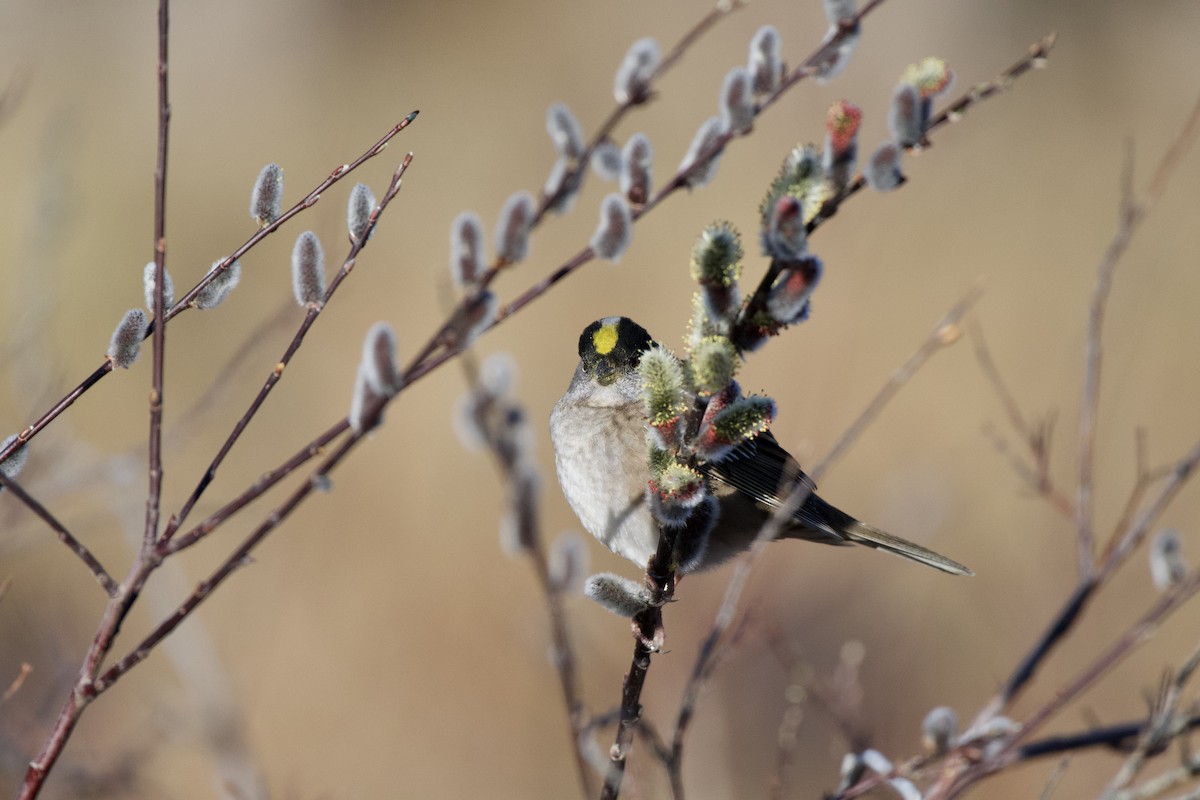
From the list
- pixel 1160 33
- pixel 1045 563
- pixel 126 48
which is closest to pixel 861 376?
pixel 1045 563

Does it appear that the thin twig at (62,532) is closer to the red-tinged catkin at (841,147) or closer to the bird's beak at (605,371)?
the red-tinged catkin at (841,147)

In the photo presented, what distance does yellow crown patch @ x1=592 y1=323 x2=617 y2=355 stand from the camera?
10.6 ft

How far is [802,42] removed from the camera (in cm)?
1034

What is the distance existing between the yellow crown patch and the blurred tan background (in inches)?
39.2

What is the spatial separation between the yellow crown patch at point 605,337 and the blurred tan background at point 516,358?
995mm

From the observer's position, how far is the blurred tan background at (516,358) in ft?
18.1

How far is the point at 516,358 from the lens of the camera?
880cm

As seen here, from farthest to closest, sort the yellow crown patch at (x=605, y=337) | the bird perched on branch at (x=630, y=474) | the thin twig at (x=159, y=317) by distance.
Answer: the bird perched on branch at (x=630, y=474) → the yellow crown patch at (x=605, y=337) → the thin twig at (x=159, y=317)

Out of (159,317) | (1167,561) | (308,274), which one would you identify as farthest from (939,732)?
(159,317)

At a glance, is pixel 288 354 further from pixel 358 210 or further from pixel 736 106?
pixel 736 106

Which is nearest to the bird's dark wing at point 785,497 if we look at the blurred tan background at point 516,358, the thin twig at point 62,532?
the blurred tan background at point 516,358

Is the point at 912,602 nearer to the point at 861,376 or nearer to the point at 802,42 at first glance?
the point at 861,376

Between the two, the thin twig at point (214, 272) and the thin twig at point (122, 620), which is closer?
the thin twig at point (122, 620)

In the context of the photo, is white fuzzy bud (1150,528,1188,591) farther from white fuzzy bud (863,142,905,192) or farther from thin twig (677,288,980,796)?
white fuzzy bud (863,142,905,192)
